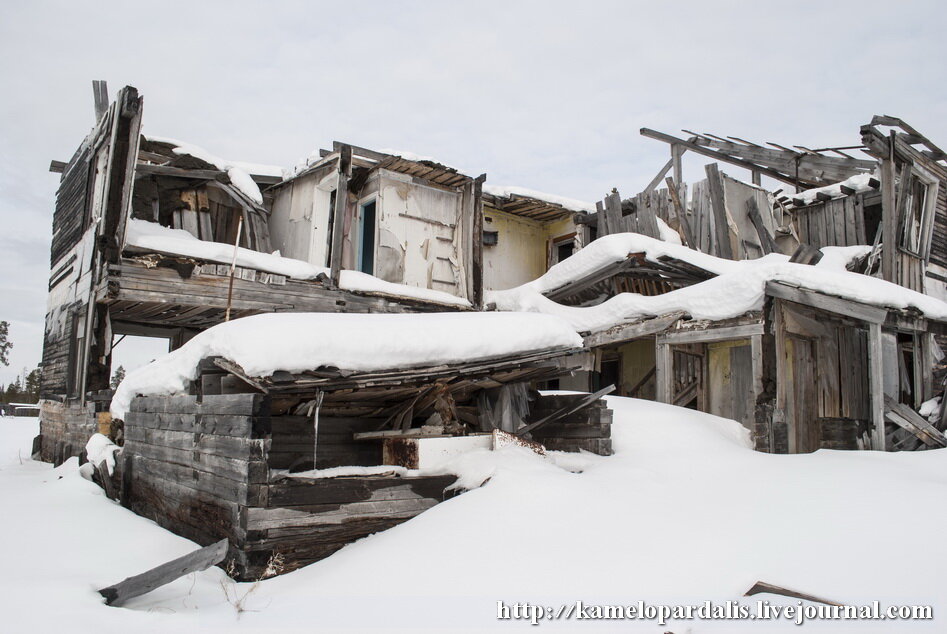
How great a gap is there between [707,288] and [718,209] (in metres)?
4.82

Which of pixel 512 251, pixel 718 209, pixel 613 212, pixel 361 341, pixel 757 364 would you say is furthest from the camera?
pixel 512 251

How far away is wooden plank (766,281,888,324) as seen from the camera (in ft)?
31.8

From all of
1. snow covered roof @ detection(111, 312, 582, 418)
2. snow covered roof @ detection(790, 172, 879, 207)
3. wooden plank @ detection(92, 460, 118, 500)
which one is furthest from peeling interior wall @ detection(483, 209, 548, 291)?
snow covered roof @ detection(111, 312, 582, 418)

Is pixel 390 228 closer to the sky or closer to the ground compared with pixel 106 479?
closer to the sky

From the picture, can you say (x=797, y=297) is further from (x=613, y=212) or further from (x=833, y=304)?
(x=613, y=212)

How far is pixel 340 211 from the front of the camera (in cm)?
1306

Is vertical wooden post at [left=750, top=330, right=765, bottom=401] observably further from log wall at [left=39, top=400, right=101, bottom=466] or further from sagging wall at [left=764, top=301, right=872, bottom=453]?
log wall at [left=39, top=400, right=101, bottom=466]

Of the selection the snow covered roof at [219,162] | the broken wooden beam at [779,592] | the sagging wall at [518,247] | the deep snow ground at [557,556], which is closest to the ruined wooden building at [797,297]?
the sagging wall at [518,247]

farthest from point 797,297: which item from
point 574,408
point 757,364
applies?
point 574,408

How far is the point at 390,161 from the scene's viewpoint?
44.9 feet

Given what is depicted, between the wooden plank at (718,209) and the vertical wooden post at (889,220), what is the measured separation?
3.13m

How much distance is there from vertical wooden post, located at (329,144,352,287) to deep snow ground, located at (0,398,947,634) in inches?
258

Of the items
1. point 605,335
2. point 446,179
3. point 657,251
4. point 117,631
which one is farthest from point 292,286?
point 117,631

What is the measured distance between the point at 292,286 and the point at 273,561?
7.79 metres
